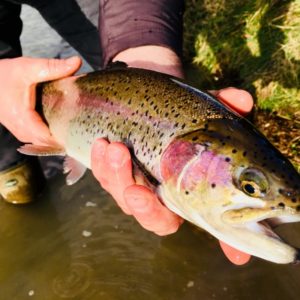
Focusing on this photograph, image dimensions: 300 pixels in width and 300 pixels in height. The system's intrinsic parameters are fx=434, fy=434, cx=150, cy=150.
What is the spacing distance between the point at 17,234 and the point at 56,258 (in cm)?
52

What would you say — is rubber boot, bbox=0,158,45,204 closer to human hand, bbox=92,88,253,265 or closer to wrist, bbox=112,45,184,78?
wrist, bbox=112,45,184,78

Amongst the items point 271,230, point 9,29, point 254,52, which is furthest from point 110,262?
point 254,52

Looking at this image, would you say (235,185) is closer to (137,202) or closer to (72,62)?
(137,202)

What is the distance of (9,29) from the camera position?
148 inches

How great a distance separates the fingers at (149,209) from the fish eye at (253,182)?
471mm

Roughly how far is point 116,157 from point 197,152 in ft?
1.36

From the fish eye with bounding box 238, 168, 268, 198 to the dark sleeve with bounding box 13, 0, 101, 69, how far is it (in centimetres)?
275

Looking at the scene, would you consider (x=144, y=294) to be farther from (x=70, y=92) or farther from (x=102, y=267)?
(x=70, y=92)

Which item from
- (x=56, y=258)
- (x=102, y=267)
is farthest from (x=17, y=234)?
(x=102, y=267)

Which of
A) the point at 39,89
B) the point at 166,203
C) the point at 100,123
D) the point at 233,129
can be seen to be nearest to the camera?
the point at 233,129

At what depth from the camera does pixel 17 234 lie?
11.8ft

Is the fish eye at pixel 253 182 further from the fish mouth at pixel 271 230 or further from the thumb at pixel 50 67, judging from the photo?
the thumb at pixel 50 67

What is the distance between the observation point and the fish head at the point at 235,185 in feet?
5.32

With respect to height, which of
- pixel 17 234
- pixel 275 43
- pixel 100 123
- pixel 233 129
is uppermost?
pixel 233 129
